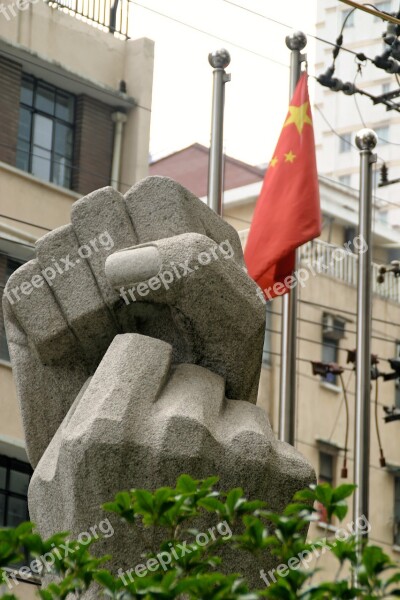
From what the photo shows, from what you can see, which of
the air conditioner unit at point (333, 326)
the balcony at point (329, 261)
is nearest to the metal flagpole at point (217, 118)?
the balcony at point (329, 261)

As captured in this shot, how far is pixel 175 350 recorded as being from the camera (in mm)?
8633

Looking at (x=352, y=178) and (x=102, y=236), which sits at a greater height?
(x=352, y=178)

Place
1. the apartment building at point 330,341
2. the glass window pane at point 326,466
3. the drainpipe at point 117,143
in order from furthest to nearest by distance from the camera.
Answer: the glass window pane at point 326,466, the apartment building at point 330,341, the drainpipe at point 117,143

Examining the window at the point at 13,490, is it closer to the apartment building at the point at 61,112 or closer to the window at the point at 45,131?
the apartment building at the point at 61,112

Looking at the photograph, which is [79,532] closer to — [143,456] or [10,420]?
[143,456]

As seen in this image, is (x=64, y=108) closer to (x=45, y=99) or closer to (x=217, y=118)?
(x=45, y=99)

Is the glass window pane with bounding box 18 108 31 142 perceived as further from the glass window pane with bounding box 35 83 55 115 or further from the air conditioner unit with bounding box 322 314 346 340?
the air conditioner unit with bounding box 322 314 346 340

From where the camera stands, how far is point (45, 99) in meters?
23.7

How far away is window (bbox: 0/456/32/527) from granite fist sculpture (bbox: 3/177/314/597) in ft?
40.8

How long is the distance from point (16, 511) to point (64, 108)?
591cm

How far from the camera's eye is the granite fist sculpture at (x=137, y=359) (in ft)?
26.1

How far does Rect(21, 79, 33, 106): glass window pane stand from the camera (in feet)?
77.0

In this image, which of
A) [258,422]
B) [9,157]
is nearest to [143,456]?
[258,422]

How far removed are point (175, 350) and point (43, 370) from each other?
696 millimetres
